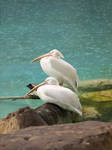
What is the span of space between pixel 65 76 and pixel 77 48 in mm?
2908

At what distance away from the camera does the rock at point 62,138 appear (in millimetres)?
849

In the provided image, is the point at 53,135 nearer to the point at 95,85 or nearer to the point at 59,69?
the point at 59,69

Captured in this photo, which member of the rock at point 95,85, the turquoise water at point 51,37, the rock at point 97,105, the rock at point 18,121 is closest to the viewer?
the rock at point 18,121

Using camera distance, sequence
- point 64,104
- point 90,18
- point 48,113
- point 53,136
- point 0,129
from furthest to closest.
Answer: point 90,18, point 64,104, point 48,113, point 0,129, point 53,136

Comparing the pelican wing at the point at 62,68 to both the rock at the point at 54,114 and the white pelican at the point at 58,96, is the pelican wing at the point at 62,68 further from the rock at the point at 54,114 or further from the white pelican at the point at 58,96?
the rock at the point at 54,114

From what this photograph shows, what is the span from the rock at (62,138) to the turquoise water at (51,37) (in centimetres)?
456

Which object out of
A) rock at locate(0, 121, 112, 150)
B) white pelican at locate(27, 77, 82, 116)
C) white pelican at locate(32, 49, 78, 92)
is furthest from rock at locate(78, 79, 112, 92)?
rock at locate(0, 121, 112, 150)

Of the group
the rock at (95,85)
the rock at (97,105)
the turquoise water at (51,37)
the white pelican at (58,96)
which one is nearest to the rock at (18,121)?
the white pelican at (58,96)

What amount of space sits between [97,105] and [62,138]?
11.7 ft

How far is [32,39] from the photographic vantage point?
5.89 m

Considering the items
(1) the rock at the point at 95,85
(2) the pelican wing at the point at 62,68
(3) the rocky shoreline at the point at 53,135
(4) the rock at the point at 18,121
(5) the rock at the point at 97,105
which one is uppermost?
(2) the pelican wing at the point at 62,68

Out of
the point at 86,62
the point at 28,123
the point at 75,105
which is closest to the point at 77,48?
the point at 86,62

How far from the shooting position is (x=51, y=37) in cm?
595

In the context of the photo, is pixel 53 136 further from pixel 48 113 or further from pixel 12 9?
pixel 12 9
